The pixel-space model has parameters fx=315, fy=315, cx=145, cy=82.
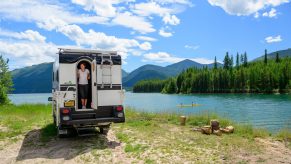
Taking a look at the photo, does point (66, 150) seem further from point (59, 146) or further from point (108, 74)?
point (108, 74)

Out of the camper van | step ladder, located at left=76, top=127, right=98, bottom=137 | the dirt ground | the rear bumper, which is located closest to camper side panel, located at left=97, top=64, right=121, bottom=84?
the camper van

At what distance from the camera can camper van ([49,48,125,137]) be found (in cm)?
1293

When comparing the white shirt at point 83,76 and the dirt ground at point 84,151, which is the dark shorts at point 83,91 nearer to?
the white shirt at point 83,76

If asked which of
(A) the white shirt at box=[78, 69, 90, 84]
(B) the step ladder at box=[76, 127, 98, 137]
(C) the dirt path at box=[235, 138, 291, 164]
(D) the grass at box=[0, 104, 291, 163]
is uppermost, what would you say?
(A) the white shirt at box=[78, 69, 90, 84]

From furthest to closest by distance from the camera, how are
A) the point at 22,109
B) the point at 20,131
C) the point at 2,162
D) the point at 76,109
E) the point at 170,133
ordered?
the point at 22,109, the point at 20,131, the point at 170,133, the point at 76,109, the point at 2,162

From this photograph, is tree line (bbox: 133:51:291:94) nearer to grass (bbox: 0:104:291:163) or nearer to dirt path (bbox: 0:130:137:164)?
grass (bbox: 0:104:291:163)

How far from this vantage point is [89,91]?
14227mm

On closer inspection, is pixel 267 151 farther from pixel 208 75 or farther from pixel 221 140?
pixel 208 75

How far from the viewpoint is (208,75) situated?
15200 cm

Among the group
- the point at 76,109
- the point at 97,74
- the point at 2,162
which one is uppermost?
the point at 97,74

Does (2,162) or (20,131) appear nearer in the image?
(2,162)

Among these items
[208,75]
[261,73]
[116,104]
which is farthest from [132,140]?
[208,75]

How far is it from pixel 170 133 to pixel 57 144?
522 cm

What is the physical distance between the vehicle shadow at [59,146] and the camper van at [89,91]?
0.59 m
